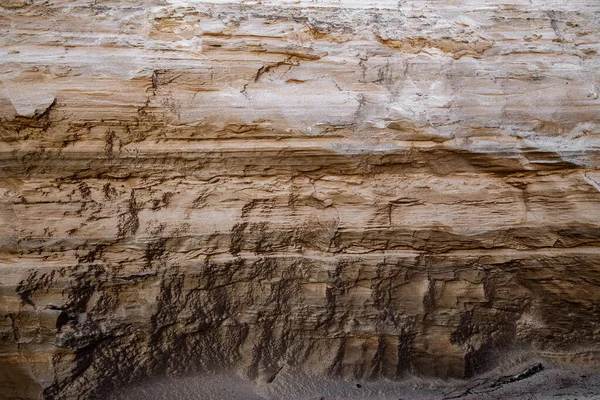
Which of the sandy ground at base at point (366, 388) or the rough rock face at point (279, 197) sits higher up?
the rough rock face at point (279, 197)

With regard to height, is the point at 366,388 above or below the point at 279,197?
below

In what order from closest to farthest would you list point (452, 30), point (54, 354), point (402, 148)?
point (54, 354), point (402, 148), point (452, 30)

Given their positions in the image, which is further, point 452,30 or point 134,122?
point 452,30

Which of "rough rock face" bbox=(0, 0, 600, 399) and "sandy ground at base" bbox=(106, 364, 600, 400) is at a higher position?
"rough rock face" bbox=(0, 0, 600, 399)

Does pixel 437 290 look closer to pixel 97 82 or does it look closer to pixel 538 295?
pixel 538 295

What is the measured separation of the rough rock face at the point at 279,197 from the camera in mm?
2816

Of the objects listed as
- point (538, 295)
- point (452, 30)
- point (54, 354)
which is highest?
point (452, 30)

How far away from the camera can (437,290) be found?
9.90 feet

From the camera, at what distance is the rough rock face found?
2.82 meters

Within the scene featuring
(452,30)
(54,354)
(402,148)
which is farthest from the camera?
(452,30)

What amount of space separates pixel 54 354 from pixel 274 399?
1202 mm

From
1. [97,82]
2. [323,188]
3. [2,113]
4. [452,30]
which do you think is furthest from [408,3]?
[2,113]

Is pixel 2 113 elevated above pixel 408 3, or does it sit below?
below

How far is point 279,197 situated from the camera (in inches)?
116
